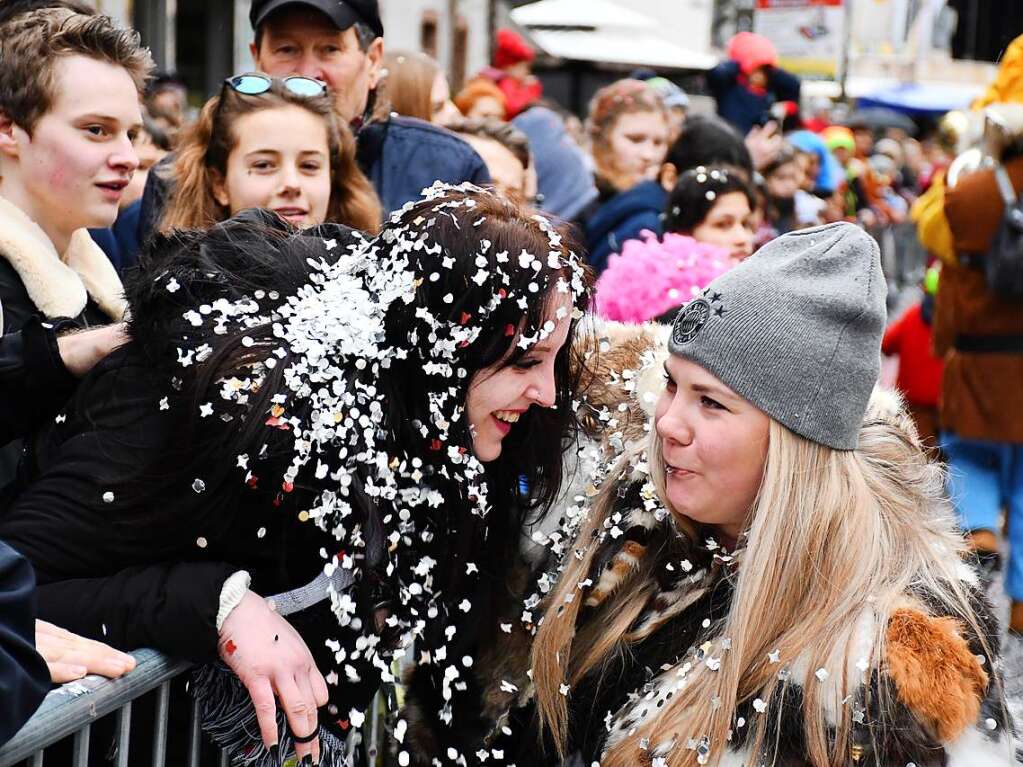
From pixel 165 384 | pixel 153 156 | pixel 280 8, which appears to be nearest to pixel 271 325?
pixel 165 384

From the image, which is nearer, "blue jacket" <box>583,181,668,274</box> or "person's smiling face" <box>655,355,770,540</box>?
"person's smiling face" <box>655,355,770,540</box>

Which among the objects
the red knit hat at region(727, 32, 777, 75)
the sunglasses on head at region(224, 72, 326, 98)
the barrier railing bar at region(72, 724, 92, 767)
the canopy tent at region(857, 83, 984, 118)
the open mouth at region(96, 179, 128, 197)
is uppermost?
the red knit hat at region(727, 32, 777, 75)

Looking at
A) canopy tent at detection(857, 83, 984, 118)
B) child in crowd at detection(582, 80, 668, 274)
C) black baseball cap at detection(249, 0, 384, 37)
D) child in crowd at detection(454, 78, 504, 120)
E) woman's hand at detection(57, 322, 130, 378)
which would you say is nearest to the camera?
woman's hand at detection(57, 322, 130, 378)

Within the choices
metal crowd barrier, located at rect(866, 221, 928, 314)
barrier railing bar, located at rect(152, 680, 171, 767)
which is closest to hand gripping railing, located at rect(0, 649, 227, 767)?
barrier railing bar, located at rect(152, 680, 171, 767)

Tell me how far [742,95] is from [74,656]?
7.23 m

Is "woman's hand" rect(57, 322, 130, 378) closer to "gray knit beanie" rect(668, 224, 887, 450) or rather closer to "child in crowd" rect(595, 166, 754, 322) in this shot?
"gray knit beanie" rect(668, 224, 887, 450)

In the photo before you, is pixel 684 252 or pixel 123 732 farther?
pixel 684 252

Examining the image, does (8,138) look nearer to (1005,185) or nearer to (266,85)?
(266,85)

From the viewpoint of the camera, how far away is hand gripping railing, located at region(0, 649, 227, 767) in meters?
1.85

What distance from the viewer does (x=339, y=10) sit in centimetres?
402

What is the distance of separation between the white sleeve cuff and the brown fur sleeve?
3.68ft

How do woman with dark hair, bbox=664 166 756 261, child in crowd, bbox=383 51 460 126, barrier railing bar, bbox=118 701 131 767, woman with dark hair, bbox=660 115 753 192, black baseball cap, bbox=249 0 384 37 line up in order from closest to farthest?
barrier railing bar, bbox=118 701 131 767 < black baseball cap, bbox=249 0 384 37 < woman with dark hair, bbox=664 166 756 261 < child in crowd, bbox=383 51 460 126 < woman with dark hair, bbox=660 115 753 192

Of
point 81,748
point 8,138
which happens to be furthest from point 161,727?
point 8,138

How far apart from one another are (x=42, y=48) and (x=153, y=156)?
8.22ft
